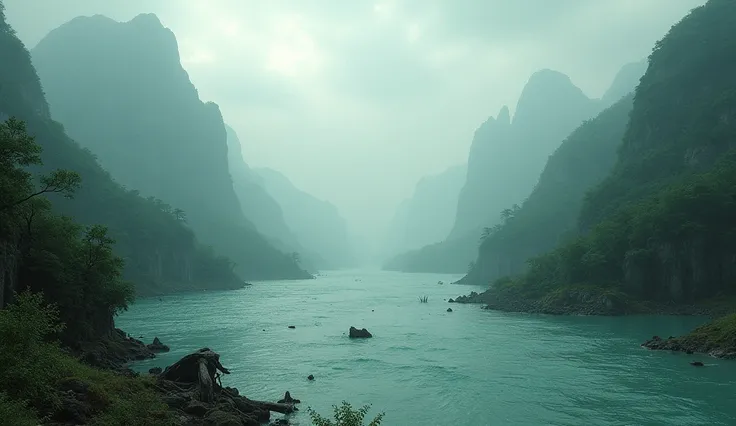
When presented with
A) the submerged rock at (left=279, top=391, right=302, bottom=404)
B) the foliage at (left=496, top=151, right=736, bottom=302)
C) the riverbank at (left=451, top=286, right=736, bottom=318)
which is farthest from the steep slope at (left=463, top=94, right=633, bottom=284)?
the submerged rock at (left=279, top=391, right=302, bottom=404)

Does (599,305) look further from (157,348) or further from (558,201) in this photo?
(558,201)

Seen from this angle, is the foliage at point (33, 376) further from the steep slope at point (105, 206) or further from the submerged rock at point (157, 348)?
the steep slope at point (105, 206)

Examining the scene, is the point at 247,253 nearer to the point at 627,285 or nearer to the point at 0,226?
the point at 627,285

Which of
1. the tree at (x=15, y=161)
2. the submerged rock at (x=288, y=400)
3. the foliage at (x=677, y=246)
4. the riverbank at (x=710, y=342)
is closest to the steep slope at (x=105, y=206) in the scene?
the tree at (x=15, y=161)

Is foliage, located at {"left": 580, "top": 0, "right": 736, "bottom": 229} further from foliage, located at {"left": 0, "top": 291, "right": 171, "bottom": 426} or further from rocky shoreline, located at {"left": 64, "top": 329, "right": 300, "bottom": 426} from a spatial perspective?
foliage, located at {"left": 0, "top": 291, "right": 171, "bottom": 426}

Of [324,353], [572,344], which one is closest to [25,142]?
[324,353]

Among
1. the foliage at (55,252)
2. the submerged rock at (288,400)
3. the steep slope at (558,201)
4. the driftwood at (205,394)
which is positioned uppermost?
Result: the steep slope at (558,201)
